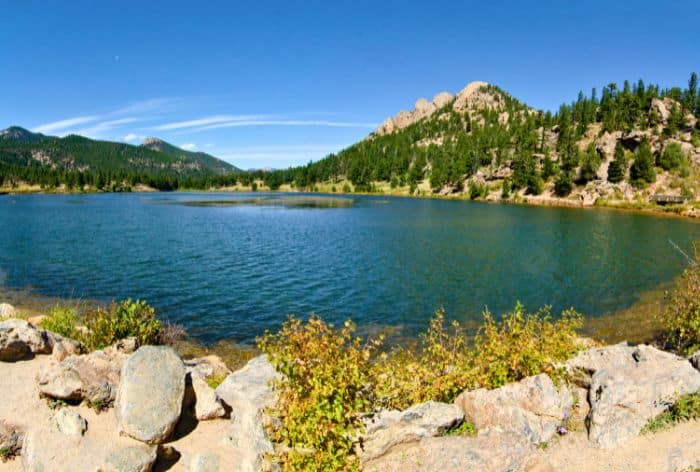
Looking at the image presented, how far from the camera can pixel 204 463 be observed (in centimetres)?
1070

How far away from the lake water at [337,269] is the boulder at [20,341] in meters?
11.7

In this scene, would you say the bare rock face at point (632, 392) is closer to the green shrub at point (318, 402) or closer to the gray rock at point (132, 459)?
the green shrub at point (318, 402)

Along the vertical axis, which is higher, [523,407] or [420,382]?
[420,382]

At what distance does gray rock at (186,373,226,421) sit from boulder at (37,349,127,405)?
2.34m

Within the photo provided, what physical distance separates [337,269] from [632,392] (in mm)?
35139

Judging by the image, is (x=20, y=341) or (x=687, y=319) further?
(x=687, y=319)

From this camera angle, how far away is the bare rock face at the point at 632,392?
1095cm

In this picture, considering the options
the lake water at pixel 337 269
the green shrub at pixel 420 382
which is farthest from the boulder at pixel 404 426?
the lake water at pixel 337 269

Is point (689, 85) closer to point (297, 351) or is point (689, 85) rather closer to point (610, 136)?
point (610, 136)

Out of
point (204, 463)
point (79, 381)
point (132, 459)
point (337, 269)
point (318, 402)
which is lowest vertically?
point (337, 269)

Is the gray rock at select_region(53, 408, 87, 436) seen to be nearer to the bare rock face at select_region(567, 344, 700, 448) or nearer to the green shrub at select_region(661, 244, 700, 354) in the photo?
the bare rock face at select_region(567, 344, 700, 448)

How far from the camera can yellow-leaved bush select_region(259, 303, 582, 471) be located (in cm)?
1006

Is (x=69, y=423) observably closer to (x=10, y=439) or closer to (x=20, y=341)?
(x=10, y=439)

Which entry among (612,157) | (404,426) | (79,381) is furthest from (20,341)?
(612,157)
